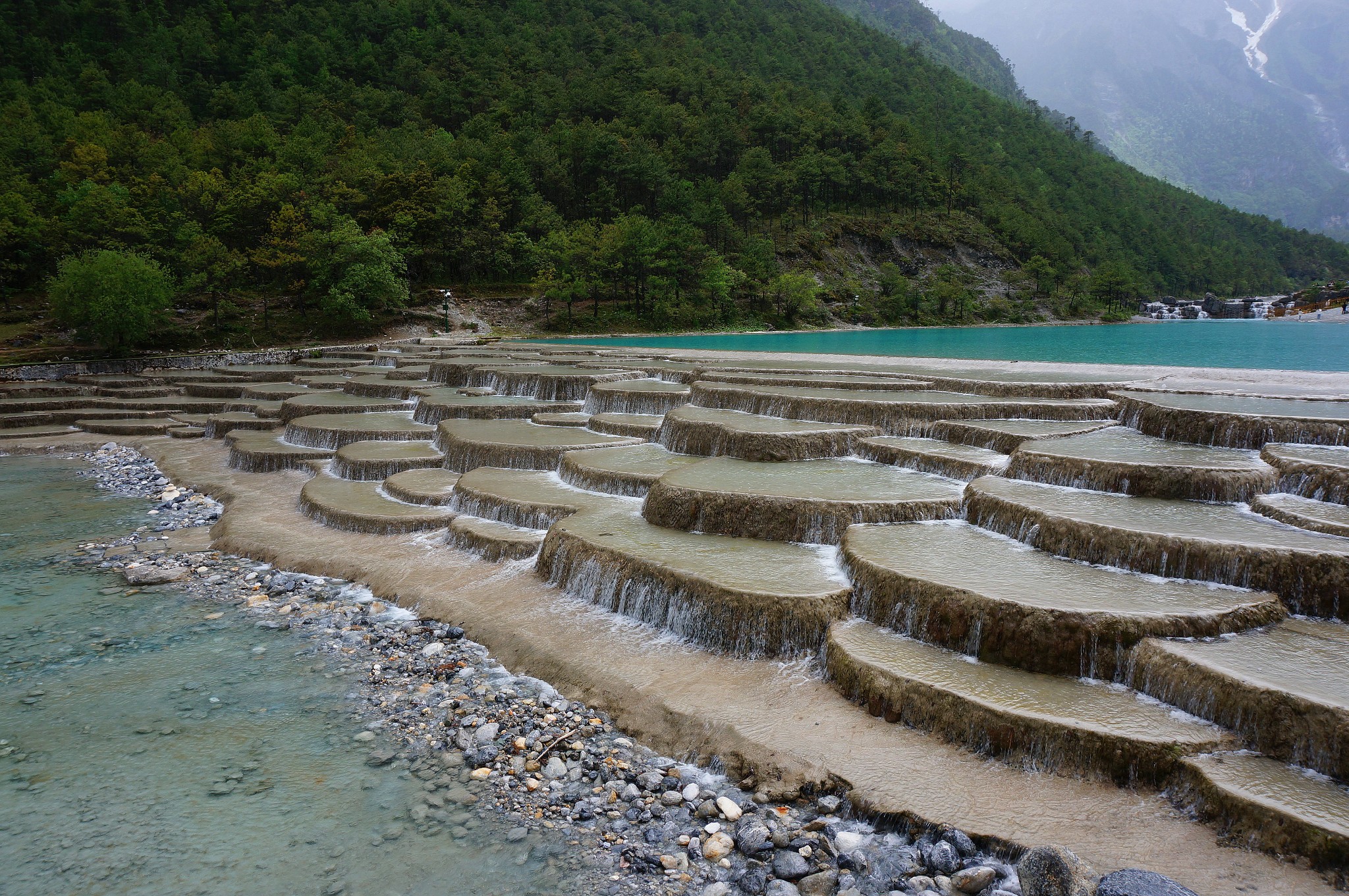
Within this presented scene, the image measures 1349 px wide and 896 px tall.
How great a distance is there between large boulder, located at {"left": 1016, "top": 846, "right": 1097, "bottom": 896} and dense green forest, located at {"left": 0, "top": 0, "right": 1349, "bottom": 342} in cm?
4848

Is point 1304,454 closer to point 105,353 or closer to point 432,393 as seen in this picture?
point 432,393

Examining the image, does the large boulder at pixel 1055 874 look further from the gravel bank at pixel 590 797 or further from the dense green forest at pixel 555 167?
the dense green forest at pixel 555 167

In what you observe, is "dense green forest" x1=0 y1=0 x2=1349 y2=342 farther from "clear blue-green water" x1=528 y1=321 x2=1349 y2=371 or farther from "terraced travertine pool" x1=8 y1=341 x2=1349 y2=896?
"terraced travertine pool" x1=8 y1=341 x2=1349 y2=896

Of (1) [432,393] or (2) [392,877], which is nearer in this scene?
(2) [392,877]


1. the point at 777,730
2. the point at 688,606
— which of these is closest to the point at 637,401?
the point at 688,606

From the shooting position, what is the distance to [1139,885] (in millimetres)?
4840

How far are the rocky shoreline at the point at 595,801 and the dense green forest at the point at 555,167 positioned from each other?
141ft

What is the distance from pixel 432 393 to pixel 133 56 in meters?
98.8

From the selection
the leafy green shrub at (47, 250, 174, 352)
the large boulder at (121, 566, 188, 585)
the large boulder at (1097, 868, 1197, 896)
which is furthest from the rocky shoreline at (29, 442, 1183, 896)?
the leafy green shrub at (47, 250, 174, 352)

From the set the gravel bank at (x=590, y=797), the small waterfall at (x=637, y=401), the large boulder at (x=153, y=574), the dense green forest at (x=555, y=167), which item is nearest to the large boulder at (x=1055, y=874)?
the gravel bank at (x=590, y=797)

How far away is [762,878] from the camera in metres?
5.50

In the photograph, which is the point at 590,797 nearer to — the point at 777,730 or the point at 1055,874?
the point at 777,730

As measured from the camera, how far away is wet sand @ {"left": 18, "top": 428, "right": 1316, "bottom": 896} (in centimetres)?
550

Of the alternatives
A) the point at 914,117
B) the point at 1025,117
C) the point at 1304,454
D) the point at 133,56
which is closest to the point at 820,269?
the point at 914,117
